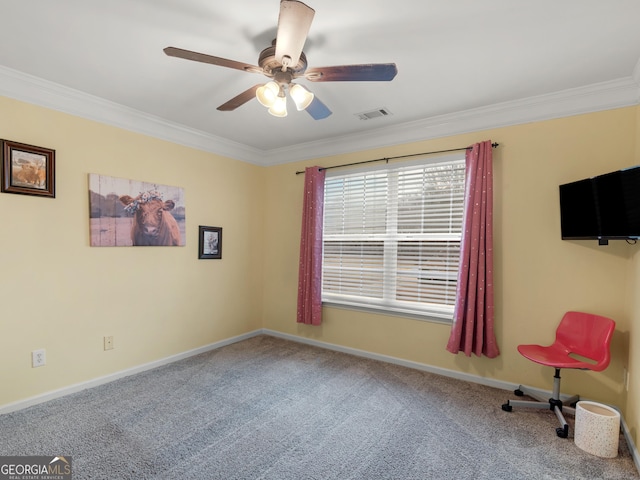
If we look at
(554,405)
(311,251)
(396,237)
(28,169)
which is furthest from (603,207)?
(28,169)

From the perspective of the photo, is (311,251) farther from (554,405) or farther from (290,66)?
(554,405)

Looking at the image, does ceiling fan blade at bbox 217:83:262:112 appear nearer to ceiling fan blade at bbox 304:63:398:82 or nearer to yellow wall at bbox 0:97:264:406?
ceiling fan blade at bbox 304:63:398:82

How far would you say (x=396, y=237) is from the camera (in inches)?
138

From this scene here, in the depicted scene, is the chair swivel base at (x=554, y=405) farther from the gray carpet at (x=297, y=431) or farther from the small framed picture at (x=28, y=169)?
the small framed picture at (x=28, y=169)

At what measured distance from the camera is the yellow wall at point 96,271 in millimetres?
2475

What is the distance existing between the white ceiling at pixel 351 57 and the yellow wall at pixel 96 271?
30 cm

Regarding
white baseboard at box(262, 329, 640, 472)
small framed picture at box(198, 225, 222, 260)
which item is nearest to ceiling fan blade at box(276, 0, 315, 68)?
small framed picture at box(198, 225, 222, 260)

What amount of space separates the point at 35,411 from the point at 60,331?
0.60 meters

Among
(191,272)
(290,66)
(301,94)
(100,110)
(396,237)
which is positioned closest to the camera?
(290,66)

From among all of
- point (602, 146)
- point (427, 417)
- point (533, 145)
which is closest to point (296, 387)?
point (427, 417)

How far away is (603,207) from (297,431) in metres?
2.65

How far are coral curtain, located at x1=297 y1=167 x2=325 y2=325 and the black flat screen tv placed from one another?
2379 millimetres

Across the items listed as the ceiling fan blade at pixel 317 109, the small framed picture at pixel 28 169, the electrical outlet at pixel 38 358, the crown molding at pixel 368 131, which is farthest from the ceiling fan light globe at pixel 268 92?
the electrical outlet at pixel 38 358

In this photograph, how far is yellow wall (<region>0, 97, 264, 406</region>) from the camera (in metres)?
2.48
